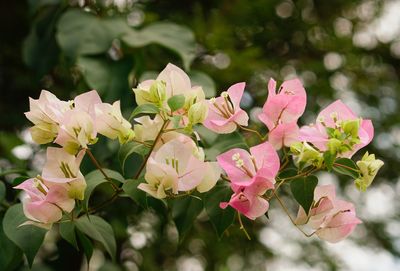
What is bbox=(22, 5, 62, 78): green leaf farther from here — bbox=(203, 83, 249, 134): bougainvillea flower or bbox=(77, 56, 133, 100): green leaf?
bbox=(203, 83, 249, 134): bougainvillea flower

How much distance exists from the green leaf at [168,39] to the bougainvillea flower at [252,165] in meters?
0.51

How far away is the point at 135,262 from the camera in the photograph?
1.40m

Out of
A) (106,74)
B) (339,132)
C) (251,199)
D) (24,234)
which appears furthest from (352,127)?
(106,74)

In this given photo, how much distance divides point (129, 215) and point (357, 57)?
0.71 metres

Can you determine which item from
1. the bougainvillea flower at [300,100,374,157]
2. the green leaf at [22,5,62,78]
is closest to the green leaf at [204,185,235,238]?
the bougainvillea flower at [300,100,374,157]

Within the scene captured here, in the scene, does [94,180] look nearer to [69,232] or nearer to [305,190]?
[69,232]

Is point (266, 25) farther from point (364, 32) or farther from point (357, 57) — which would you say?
point (364, 32)

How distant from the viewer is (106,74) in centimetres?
106

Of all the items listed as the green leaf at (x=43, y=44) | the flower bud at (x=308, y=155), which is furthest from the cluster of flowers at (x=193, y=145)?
the green leaf at (x=43, y=44)

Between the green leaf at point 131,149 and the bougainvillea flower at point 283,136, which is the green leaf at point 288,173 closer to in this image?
the bougainvillea flower at point 283,136

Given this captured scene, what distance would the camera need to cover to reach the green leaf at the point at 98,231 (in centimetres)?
62

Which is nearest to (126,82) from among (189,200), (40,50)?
(40,50)

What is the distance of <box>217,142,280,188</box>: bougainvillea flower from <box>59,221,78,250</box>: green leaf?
16 centimetres

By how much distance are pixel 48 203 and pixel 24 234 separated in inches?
3.2
